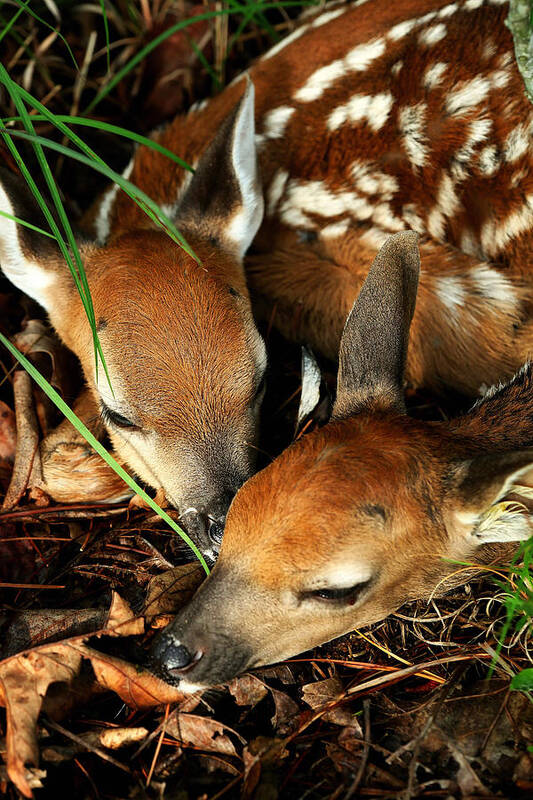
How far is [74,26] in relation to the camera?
5.02m

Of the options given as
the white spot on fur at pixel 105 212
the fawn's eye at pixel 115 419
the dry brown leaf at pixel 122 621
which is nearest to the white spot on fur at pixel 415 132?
the white spot on fur at pixel 105 212

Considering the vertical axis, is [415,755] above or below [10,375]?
below

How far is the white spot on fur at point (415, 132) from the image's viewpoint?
11.7 ft

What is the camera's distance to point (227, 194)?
3566 mm

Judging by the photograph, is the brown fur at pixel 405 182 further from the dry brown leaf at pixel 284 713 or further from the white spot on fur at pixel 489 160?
the dry brown leaf at pixel 284 713

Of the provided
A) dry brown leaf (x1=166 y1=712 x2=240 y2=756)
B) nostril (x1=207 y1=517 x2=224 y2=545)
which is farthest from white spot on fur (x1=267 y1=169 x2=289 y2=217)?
dry brown leaf (x1=166 y1=712 x2=240 y2=756)

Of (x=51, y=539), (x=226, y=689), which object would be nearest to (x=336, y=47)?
(x=51, y=539)

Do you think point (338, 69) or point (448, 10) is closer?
point (448, 10)

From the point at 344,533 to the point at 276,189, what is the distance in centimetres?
202

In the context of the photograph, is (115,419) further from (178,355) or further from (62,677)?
(62,677)

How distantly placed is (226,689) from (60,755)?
565mm

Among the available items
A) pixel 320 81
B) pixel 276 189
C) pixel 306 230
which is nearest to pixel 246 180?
pixel 276 189

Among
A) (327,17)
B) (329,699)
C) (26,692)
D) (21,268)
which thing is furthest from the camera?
(327,17)

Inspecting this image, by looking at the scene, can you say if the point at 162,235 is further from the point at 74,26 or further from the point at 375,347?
the point at 74,26
